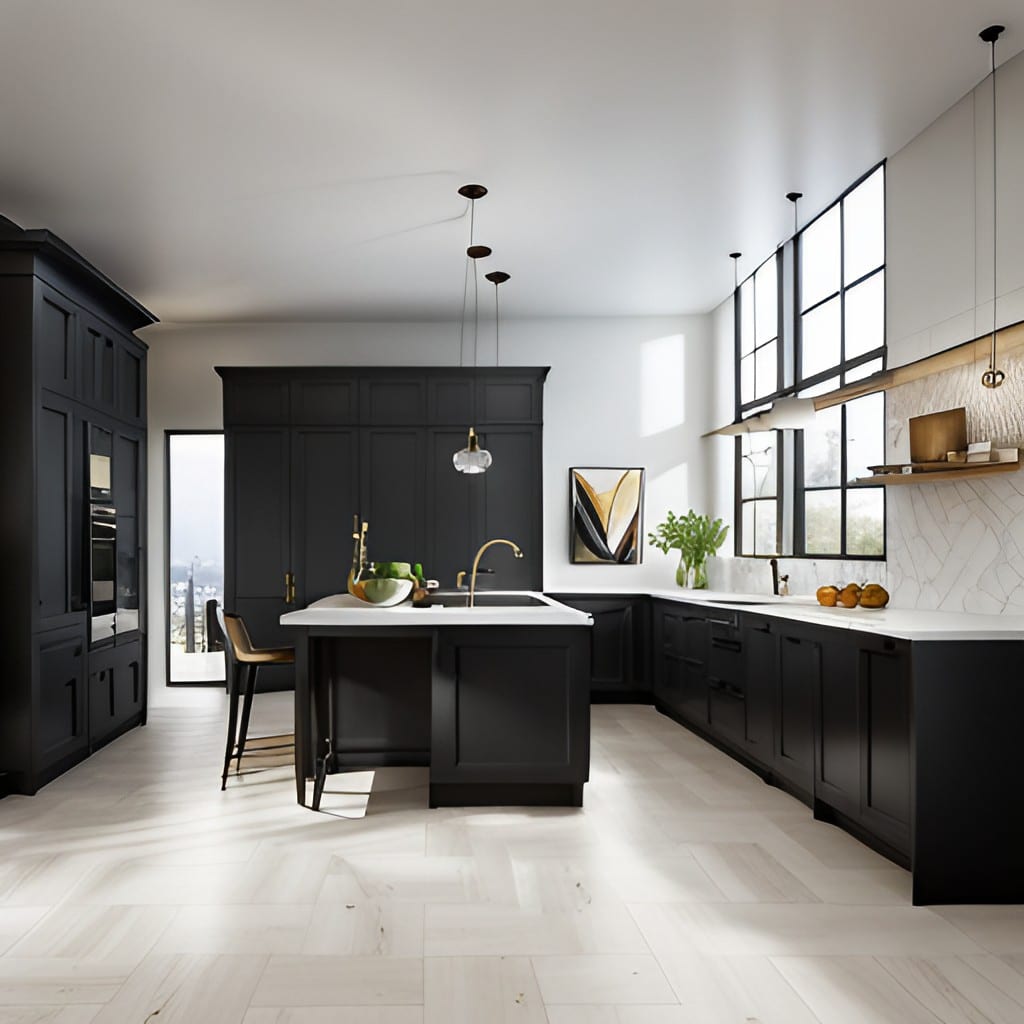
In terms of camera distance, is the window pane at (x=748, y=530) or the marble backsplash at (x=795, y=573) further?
the window pane at (x=748, y=530)

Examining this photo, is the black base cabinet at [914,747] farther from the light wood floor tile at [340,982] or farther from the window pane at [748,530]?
the window pane at [748,530]

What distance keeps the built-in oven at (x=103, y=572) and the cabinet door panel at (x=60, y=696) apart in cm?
25

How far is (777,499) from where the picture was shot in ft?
19.2

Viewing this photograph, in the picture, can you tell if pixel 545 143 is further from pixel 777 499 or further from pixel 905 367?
pixel 777 499

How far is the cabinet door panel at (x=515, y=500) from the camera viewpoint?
687cm

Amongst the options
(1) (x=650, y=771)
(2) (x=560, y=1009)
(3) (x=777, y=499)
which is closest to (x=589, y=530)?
(3) (x=777, y=499)

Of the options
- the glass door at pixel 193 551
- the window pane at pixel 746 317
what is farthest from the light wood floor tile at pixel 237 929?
the window pane at pixel 746 317

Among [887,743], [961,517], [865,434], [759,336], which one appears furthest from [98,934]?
[759,336]

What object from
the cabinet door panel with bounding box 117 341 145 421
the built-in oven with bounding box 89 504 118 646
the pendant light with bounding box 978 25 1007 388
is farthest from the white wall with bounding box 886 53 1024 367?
the cabinet door panel with bounding box 117 341 145 421

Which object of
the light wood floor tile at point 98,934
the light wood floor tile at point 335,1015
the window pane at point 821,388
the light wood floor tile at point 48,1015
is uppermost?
the window pane at point 821,388

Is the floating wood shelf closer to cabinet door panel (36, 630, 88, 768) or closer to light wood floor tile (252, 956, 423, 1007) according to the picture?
light wood floor tile (252, 956, 423, 1007)

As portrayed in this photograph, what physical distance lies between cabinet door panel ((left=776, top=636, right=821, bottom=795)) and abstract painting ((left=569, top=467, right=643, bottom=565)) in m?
3.13

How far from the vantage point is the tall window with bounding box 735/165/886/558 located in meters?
4.66

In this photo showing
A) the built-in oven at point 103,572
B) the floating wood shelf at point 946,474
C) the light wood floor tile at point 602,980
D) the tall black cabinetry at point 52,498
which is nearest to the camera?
the light wood floor tile at point 602,980
